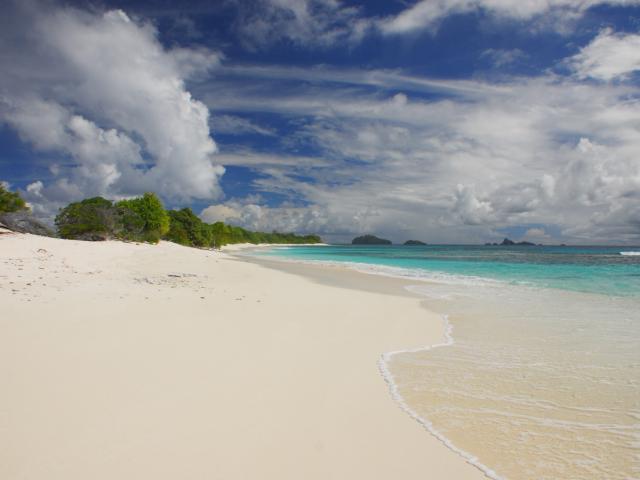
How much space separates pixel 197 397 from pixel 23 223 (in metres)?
40.6

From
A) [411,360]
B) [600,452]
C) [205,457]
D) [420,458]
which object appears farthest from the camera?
[411,360]

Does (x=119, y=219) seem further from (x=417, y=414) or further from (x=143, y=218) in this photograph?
(x=417, y=414)

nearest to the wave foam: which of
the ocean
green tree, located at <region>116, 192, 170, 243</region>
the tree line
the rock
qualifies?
the ocean

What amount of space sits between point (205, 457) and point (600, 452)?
13.1ft

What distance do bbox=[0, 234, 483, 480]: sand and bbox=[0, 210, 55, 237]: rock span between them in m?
30.1

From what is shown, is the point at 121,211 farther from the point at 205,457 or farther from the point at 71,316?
the point at 205,457

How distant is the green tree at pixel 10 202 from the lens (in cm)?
3406

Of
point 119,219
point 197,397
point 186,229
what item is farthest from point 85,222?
point 197,397

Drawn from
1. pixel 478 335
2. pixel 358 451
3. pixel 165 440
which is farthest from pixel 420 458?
pixel 478 335

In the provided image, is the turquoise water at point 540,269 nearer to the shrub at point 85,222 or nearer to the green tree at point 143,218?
the green tree at point 143,218

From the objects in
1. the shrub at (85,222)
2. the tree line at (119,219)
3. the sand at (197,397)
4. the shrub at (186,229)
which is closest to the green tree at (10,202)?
the tree line at (119,219)

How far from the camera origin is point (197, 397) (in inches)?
175

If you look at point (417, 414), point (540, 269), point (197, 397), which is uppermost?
point (540, 269)

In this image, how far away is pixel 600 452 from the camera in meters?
3.77
